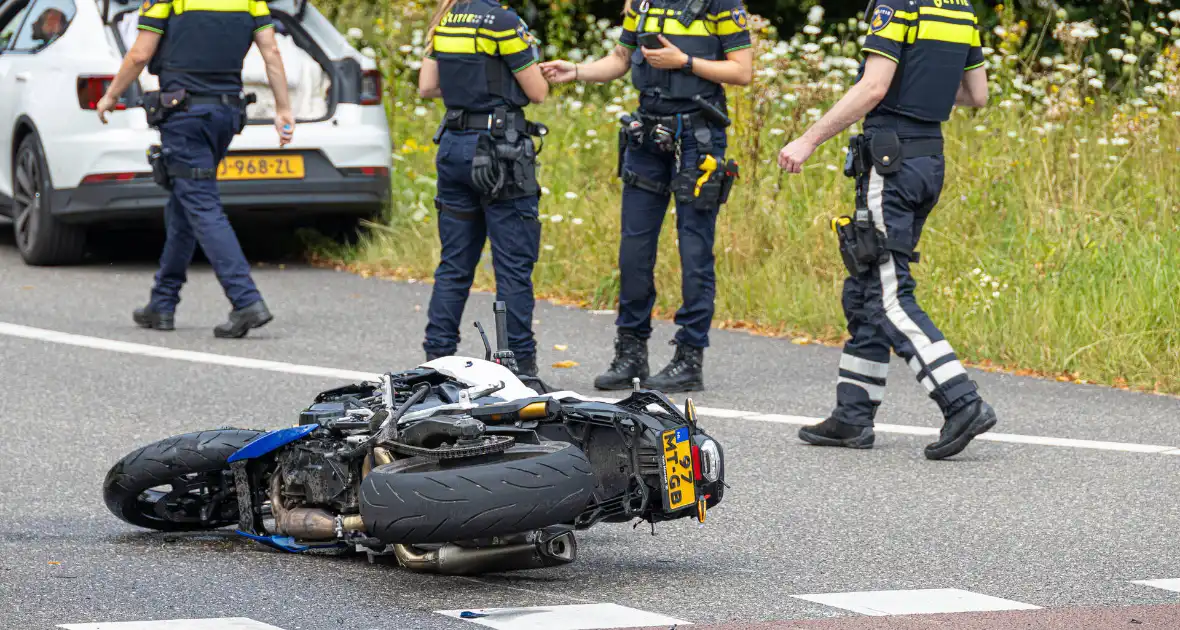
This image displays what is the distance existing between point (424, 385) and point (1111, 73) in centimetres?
1165

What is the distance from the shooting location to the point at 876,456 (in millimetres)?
6988

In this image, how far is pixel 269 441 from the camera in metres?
5.27

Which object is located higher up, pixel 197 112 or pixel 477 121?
pixel 477 121

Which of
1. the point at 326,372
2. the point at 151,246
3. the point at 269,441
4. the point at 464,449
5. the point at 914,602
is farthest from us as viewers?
the point at 151,246

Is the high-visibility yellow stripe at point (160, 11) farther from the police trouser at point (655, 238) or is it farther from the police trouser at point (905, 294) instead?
the police trouser at point (905, 294)

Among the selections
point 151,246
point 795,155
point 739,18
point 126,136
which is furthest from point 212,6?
point 795,155

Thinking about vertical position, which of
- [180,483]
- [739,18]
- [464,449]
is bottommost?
[180,483]

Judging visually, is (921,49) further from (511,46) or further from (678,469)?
(678,469)

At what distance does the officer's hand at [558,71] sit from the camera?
8367 mm

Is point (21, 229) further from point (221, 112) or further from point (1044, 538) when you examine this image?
point (1044, 538)

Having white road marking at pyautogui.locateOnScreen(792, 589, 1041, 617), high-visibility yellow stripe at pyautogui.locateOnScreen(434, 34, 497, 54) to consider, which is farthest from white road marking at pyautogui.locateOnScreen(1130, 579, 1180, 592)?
high-visibility yellow stripe at pyautogui.locateOnScreen(434, 34, 497, 54)

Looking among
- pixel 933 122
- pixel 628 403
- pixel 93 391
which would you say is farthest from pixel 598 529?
pixel 93 391

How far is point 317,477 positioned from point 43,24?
7512 mm

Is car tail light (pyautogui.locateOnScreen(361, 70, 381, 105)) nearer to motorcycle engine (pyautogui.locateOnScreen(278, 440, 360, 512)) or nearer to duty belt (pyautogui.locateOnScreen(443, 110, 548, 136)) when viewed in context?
duty belt (pyautogui.locateOnScreen(443, 110, 548, 136))
